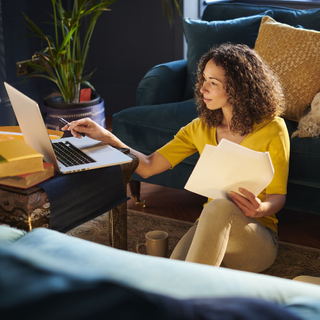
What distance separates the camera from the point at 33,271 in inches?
10.3

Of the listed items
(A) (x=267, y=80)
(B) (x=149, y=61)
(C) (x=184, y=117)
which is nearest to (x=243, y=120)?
(A) (x=267, y=80)

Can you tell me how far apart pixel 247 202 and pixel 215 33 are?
4.63 ft

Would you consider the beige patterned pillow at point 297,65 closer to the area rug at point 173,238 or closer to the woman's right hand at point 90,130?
the area rug at point 173,238

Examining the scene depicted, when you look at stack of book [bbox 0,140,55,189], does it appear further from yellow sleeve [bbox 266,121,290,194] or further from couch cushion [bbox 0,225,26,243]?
yellow sleeve [bbox 266,121,290,194]

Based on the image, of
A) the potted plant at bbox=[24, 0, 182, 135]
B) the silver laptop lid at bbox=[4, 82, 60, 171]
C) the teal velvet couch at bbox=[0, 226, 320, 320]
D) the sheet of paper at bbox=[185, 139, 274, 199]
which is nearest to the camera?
the teal velvet couch at bbox=[0, 226, 320, 320]

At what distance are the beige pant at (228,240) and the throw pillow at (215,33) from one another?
4.03 feet

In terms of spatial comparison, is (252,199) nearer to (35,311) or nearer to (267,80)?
(267,80)

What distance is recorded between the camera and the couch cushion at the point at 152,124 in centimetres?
193

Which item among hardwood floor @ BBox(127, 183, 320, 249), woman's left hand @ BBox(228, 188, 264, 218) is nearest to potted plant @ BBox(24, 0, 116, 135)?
hardwood floor @ BBox(127, 183, 320, 249)

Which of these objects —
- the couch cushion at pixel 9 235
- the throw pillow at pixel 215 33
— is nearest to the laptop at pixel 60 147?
the couch cushion at pixel 9 235

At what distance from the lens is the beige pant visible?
103 cm

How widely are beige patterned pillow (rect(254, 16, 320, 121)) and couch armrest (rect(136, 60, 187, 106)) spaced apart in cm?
63

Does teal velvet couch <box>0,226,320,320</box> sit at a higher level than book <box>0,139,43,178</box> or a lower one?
higher

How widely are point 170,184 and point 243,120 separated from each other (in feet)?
2.38
